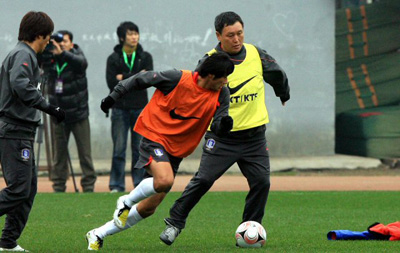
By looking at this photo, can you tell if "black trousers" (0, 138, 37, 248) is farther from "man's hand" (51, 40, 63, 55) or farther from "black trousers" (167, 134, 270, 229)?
"man's hand" (51, 40, 63, 55)

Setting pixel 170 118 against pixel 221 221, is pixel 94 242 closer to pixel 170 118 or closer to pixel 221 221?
pixel 170 118

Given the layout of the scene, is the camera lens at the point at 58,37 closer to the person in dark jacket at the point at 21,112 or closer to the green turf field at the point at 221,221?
the green turf field at the point at 221,221

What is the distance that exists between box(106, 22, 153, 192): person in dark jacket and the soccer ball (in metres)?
5.78

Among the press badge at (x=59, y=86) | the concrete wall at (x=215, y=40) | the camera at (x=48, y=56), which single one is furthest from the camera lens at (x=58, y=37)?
the concrete wall at (x=215, y=40)

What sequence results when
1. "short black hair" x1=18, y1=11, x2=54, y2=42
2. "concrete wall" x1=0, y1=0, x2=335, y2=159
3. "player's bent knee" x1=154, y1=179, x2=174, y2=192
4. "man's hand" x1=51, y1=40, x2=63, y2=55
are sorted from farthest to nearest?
"concrete wall" x1=0, y1=0, x2=335, y2=159, "man's hand" x1=51, y1=40, x2=63, y2=55, "player's bent knee" x1=154, y1=179, x2=174, y2=192, "short black hair" x1=18, y1=11, x2=54, y2=42

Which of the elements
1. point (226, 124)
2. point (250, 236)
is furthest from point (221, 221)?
point (226, 124)

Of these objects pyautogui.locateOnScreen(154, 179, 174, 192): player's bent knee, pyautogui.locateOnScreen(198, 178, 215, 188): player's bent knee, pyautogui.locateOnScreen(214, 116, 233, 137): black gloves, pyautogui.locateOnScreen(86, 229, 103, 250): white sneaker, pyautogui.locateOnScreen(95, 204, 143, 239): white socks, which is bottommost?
pyautogui.locateOnScreen(86, 229, 103, 250): white sneaker

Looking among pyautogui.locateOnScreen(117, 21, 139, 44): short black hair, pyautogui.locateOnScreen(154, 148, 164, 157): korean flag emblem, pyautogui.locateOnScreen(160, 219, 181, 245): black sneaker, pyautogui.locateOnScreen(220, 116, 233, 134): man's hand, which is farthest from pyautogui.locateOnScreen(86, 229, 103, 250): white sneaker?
pyautogui.locateOnScreen(117, 21, 139, 44): short black hair

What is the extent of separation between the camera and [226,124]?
783 centimetres

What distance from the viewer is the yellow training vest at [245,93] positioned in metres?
8.51

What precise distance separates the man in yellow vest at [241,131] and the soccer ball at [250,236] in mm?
301

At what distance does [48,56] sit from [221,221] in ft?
14.7

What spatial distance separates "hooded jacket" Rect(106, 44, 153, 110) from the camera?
14047 mm

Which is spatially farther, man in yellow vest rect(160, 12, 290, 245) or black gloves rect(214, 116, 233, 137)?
man in yellow vest rect(160, 12, 290, 245)
